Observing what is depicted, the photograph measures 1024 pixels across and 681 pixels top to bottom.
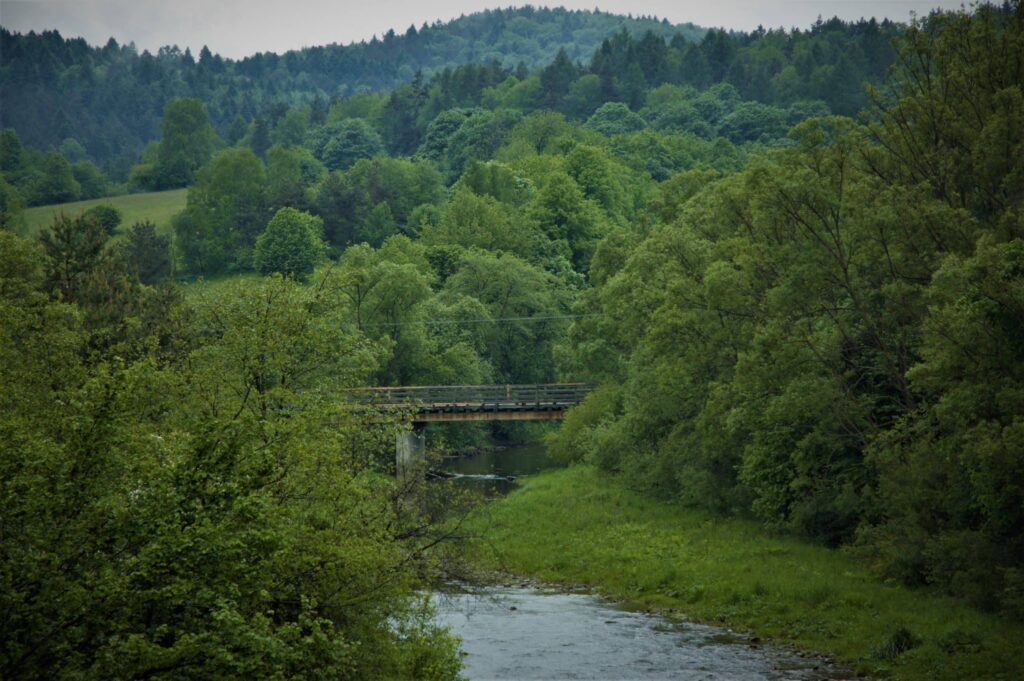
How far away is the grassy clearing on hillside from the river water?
118 meters

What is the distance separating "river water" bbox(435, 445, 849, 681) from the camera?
101 feet

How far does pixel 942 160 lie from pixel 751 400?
11.4 m

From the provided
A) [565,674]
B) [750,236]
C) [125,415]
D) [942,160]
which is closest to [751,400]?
[750,236]

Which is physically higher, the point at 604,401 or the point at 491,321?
the point at 491,321

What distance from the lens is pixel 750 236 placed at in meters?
50.2

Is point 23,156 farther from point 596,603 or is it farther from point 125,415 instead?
point 125,415

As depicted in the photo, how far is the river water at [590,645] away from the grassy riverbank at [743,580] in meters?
1.39

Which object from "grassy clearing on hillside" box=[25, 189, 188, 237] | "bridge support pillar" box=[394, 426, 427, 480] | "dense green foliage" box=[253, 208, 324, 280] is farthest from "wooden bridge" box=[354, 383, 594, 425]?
"grassy clearing on hillside" box=[25, 189, 188, 237]

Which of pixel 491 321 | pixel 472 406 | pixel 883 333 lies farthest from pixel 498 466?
pixel 883 333

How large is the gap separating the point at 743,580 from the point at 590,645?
313 inches

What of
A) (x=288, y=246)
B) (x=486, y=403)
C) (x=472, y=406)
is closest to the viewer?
(x=472, y=406)

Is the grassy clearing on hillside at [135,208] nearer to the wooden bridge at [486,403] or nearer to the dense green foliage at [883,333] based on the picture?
the wooden bridge at [486,403]

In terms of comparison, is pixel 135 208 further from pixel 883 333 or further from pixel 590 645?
pixel 590 645

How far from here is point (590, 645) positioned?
3366cm
